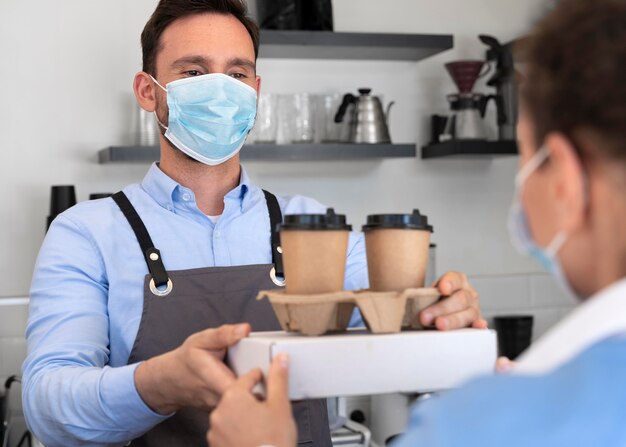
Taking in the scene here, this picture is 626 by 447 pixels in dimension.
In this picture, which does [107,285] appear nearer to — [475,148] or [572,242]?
[572,242]

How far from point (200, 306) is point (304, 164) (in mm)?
1790

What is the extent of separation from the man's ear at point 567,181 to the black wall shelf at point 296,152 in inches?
96.3

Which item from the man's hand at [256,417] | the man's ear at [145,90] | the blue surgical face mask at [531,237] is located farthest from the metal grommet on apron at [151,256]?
the blue surgical face mask at [531,237]

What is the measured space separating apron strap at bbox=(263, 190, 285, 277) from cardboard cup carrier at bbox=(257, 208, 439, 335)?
666 millimetres

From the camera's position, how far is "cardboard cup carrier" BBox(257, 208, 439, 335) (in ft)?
4.13

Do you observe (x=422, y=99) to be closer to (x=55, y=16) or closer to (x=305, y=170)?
(x=305, y=170)

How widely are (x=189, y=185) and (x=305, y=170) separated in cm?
161

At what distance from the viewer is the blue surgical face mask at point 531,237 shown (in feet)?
3.01

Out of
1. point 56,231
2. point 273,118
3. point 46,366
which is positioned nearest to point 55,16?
point 273,118

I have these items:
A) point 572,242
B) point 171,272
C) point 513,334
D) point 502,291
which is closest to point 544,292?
point 502,291

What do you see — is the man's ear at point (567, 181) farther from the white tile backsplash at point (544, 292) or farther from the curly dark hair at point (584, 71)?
the white tile backsplash at point (544, 292)

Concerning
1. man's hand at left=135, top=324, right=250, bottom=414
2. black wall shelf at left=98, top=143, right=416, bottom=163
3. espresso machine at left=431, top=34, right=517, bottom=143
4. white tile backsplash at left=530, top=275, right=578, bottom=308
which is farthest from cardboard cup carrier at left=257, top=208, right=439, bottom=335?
white tile backsplash at left=530, top=275, right=578, bottom=308

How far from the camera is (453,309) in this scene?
1378 mm

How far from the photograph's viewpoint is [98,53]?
3.42 meters
